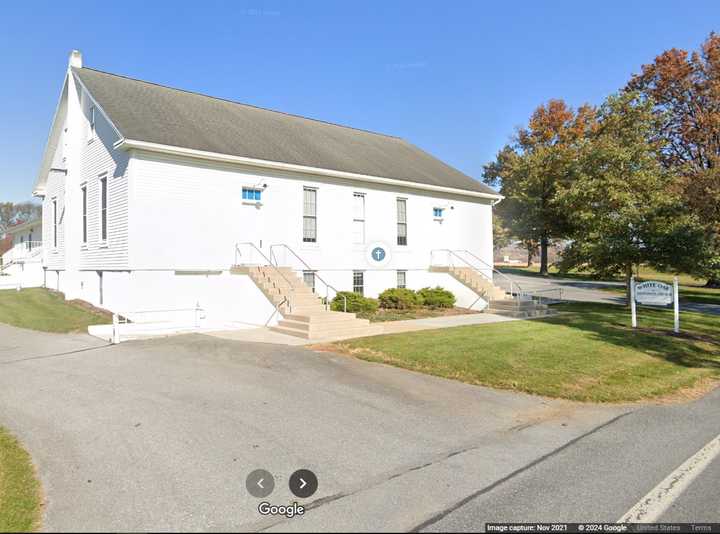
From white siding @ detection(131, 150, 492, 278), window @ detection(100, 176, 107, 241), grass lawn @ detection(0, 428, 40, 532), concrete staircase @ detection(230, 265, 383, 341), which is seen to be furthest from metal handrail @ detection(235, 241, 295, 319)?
grass lawn @ detection(0, 428, 40, 532)

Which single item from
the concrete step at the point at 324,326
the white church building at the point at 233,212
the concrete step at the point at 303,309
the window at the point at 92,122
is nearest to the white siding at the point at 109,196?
the white church building at the point at 233,212

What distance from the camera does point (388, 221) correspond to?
2052 centimetres

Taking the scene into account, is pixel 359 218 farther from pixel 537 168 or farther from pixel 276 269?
pixel 537 168

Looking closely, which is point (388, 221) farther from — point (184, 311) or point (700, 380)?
point (700, 380)

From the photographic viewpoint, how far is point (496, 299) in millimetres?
19875

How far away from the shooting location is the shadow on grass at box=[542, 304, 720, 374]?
10.9 m

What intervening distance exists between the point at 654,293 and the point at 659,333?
117 cm

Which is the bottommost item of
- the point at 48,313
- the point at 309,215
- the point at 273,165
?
the point at 48,313

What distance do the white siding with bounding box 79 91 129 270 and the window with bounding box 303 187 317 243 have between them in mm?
6315

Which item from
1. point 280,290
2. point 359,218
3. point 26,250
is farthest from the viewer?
point 26,250

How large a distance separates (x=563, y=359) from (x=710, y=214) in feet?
70.9

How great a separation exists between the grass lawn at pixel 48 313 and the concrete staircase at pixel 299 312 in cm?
473

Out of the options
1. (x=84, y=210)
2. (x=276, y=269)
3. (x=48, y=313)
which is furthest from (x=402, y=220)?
(x=48, y=313)

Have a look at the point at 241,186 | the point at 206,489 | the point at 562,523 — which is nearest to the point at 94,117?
the point at 241,186
